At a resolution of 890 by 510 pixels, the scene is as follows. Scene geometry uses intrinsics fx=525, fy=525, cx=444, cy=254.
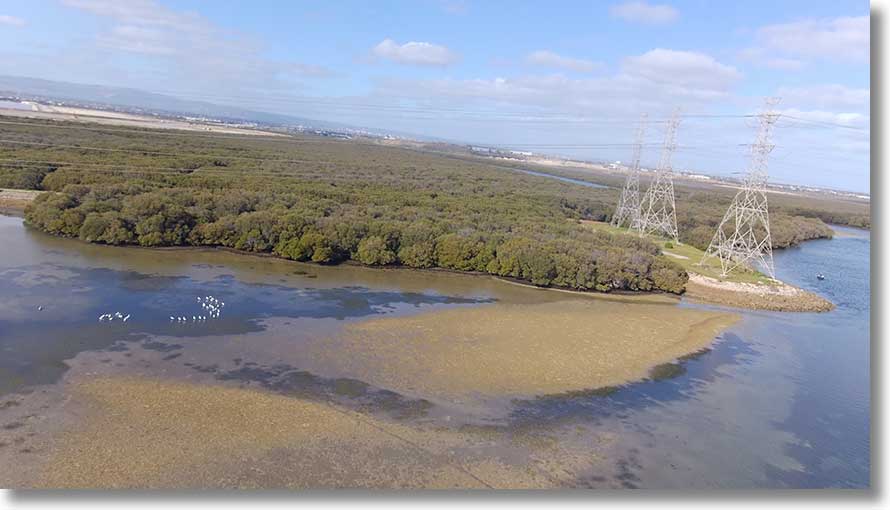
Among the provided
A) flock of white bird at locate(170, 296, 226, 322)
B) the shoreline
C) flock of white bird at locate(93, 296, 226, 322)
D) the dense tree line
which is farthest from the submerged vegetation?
flock of white bird at locate(93, 296, 226, 322)

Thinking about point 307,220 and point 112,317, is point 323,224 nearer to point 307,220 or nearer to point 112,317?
point 307,220

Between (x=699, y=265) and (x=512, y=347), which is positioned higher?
(x=699, y=265)

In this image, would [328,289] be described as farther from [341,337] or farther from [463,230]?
[463,230]

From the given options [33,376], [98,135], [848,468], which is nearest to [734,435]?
[848,468]

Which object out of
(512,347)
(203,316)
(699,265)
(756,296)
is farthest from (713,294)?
(203,316)

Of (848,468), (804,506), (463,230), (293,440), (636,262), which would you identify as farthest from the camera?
(463,230)

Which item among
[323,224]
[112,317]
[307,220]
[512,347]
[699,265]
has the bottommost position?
[512,347]

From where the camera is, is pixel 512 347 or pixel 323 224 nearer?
pixel 512 347
